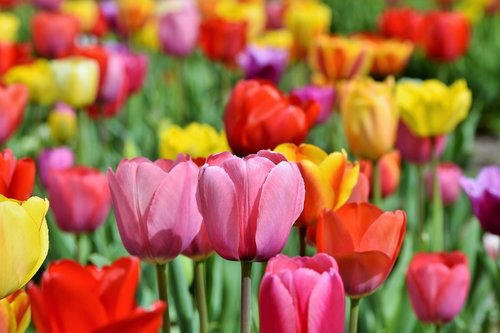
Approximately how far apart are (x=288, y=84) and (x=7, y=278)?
364 centimetres

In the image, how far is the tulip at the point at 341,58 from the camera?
8.95ft

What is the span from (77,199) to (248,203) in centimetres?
93

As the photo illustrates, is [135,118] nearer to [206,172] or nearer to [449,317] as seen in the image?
[449,317]

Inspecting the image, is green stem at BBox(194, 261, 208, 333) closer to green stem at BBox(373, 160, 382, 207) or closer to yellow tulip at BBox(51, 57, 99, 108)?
green stem at BBox(373, 160, 382, 207)

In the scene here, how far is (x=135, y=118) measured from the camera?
3.35 metres

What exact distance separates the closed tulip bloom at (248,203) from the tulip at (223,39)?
247 centimetres

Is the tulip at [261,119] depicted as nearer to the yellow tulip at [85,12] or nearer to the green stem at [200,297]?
the green stem at [200,297]

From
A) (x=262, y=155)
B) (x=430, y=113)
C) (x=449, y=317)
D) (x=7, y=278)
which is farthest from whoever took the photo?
(x=430, y=113)

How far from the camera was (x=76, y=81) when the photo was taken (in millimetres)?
2369

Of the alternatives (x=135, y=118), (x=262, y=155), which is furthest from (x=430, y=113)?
(x=135, y=118)

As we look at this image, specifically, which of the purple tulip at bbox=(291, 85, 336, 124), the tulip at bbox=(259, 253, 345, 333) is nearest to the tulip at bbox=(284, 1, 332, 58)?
the purple tulip at bbox=(291, 85, 336, 124)

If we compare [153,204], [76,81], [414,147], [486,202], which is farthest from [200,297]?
[76,81]

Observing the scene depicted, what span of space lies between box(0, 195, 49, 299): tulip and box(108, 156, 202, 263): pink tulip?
147 millimetres

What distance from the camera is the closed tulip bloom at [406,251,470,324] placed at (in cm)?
140
